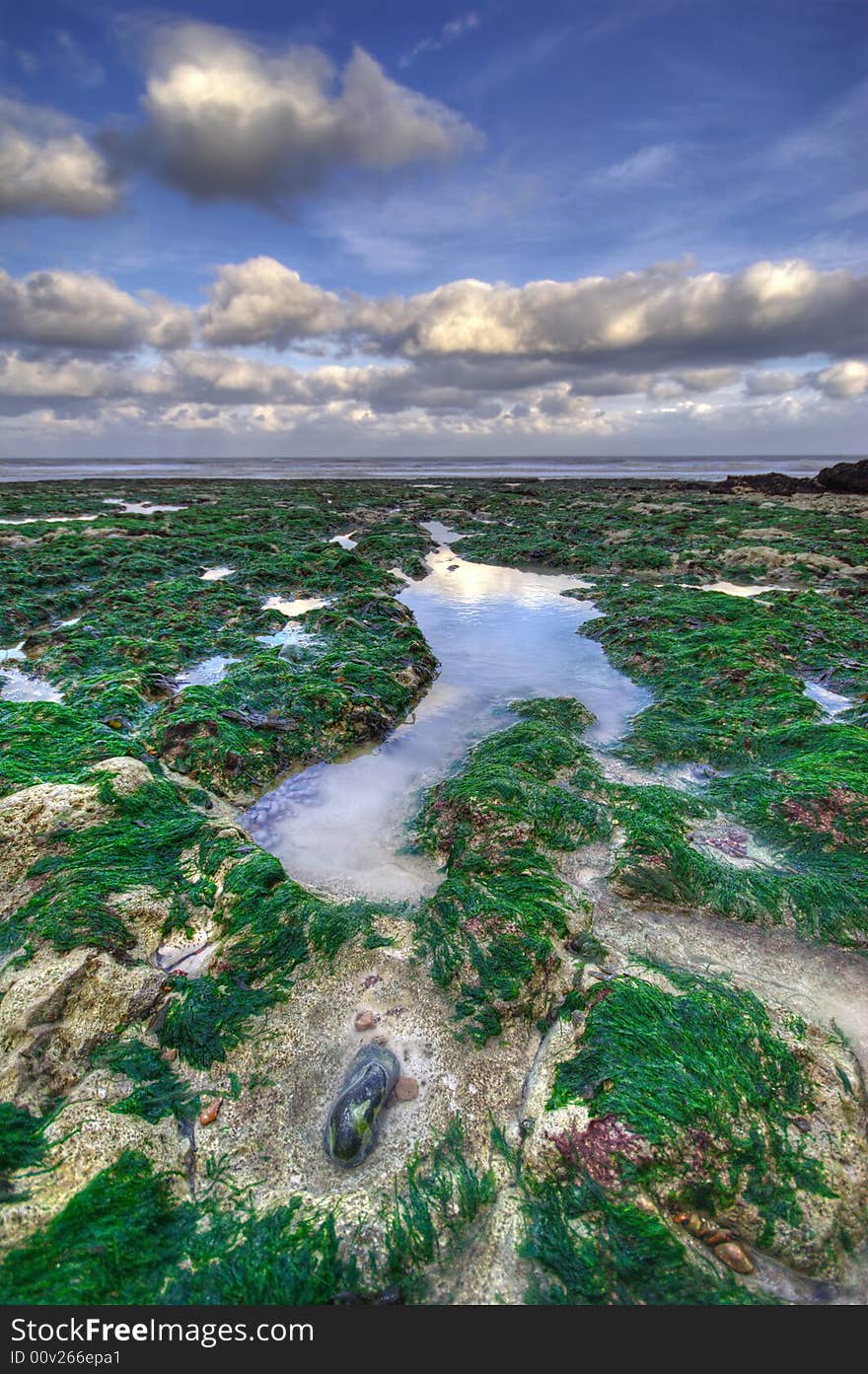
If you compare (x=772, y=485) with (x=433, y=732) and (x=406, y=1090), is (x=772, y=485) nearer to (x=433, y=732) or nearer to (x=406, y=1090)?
(x=433, y=732)

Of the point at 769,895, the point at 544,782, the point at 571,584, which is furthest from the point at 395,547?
the point at 769,895

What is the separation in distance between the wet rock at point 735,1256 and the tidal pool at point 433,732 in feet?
8.72

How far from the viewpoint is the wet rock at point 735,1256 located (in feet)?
7.55

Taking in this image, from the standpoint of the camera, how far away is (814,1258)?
2.33 m

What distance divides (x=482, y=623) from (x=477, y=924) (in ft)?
28.8

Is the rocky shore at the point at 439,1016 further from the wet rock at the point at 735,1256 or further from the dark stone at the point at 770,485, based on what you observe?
the dark stone at the point at 770,485

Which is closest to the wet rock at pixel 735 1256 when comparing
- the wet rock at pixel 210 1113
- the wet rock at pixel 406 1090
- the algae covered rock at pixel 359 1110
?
the wet rock at pixel 406 1090

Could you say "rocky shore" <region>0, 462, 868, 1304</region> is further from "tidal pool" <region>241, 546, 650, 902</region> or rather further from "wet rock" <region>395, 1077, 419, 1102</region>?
"tidal pool" <region>241, 546, 650, 902</region>

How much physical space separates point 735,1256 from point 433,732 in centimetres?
555

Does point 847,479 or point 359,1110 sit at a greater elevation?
point 847,479

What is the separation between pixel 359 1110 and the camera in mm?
2783

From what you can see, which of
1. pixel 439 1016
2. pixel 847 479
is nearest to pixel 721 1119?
pixel 439 1016

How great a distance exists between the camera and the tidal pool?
16.3 ft

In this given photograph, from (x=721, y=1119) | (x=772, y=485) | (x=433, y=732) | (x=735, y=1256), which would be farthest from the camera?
(x=772, y=485)
